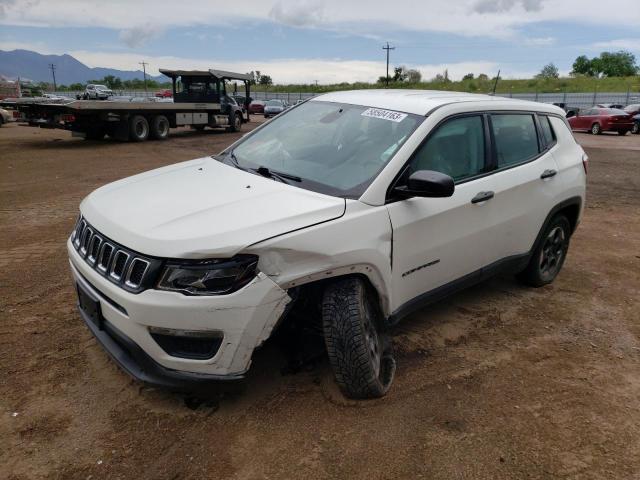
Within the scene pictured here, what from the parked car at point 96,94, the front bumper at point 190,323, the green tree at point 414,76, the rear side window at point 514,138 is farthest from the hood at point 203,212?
the green tree at point 414,76

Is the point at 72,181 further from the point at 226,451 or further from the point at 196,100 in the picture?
the point at 196,100

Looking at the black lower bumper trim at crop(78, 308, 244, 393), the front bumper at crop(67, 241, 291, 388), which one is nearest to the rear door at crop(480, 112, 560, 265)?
the front bumper at crop(67, 241, 291, 388)

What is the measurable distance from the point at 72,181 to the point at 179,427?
28.4 feet

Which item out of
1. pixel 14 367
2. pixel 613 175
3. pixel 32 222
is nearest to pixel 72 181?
pixel 32 222

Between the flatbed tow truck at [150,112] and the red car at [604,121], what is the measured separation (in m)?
16.5

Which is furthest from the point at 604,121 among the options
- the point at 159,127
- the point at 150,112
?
the point at 150,112

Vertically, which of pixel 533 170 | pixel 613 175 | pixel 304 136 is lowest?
pixel 613 175

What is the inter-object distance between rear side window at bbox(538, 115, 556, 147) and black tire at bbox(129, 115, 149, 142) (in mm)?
15182

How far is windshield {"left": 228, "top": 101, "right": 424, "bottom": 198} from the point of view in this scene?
3.16 metres

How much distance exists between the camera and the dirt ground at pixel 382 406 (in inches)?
99.1

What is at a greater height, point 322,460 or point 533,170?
point 533,170

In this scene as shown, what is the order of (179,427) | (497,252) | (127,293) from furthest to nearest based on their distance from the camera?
(497,252)
(179,427)
(127,293)

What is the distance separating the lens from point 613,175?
12.2 meters

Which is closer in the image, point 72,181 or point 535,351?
point 535,351
